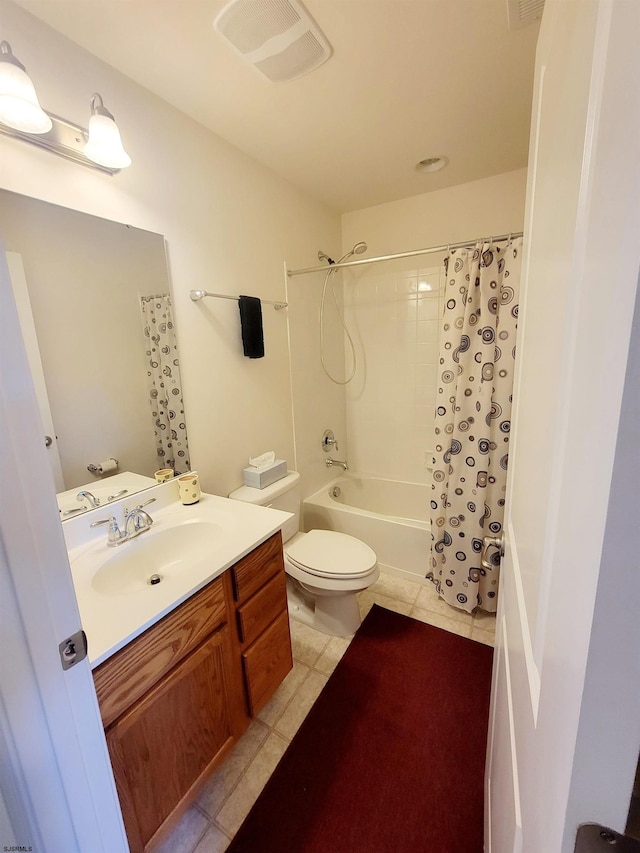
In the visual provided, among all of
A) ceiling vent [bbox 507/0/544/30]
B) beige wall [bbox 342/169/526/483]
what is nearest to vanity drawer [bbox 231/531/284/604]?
beige wall [bbox 342/169/526/483]

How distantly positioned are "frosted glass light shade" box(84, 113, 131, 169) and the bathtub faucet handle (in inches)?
74.1

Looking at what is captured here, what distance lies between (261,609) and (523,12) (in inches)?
84.4

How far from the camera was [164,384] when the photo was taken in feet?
4.87

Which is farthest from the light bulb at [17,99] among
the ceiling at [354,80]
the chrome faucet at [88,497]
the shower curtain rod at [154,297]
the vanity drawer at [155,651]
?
the vanity drawer at [155,651]

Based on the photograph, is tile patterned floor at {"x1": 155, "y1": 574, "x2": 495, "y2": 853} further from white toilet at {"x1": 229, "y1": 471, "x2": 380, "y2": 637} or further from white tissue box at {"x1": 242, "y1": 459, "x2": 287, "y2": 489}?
white tissue box at {"x1": 242, "y1": 459, "x2": 287, "y2": 489}

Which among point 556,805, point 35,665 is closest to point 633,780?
point 556,805

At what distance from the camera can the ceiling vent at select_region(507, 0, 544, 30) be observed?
104 centimetres

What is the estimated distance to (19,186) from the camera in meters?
1.01

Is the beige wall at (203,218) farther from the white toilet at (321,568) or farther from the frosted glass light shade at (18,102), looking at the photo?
the white toilet at (321,568)

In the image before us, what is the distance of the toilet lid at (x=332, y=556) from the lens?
1666 millimetres

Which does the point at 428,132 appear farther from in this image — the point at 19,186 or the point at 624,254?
the point at 624,254

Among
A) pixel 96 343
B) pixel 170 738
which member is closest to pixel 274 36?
pixel 96 343

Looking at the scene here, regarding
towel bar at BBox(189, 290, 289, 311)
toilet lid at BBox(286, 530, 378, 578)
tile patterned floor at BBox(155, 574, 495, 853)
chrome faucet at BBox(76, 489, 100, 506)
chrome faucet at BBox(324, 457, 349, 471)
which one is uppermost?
towel bar at BBox(189, 290, 289, 311)

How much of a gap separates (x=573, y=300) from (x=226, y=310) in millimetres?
1592
